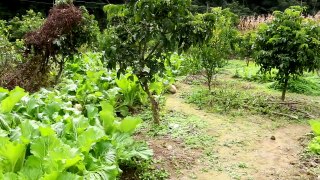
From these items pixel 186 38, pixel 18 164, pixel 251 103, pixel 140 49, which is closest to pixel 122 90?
pixel 140 49

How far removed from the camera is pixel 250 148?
5117 mm

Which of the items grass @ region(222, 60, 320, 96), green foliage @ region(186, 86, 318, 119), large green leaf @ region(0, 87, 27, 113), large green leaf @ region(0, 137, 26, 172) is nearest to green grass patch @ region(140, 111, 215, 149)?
green foliage @ region(186, 86, 318, 119)

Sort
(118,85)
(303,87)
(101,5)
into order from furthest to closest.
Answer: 1. (101,5)
2. (303,87)
3. (118,85)

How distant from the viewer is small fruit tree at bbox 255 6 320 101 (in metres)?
6.73

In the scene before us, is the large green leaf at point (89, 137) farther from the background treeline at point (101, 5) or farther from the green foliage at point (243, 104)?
the background treeline at point (101, 5)

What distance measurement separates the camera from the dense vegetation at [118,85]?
3.50m

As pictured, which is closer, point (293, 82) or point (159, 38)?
point (159, 38)

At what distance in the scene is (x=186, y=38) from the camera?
201 inches

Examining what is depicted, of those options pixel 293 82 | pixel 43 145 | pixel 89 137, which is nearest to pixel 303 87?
pixel 293 82

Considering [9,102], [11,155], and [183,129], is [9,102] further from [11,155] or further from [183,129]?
[183,129]

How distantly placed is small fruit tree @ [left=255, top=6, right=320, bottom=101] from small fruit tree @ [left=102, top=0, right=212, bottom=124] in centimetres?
237

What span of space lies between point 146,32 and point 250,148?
209 centimetres

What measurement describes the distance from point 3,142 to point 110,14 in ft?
8.07

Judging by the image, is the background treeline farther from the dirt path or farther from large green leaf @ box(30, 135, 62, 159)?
large green leaf @ box(30, 135, 62, 159)
